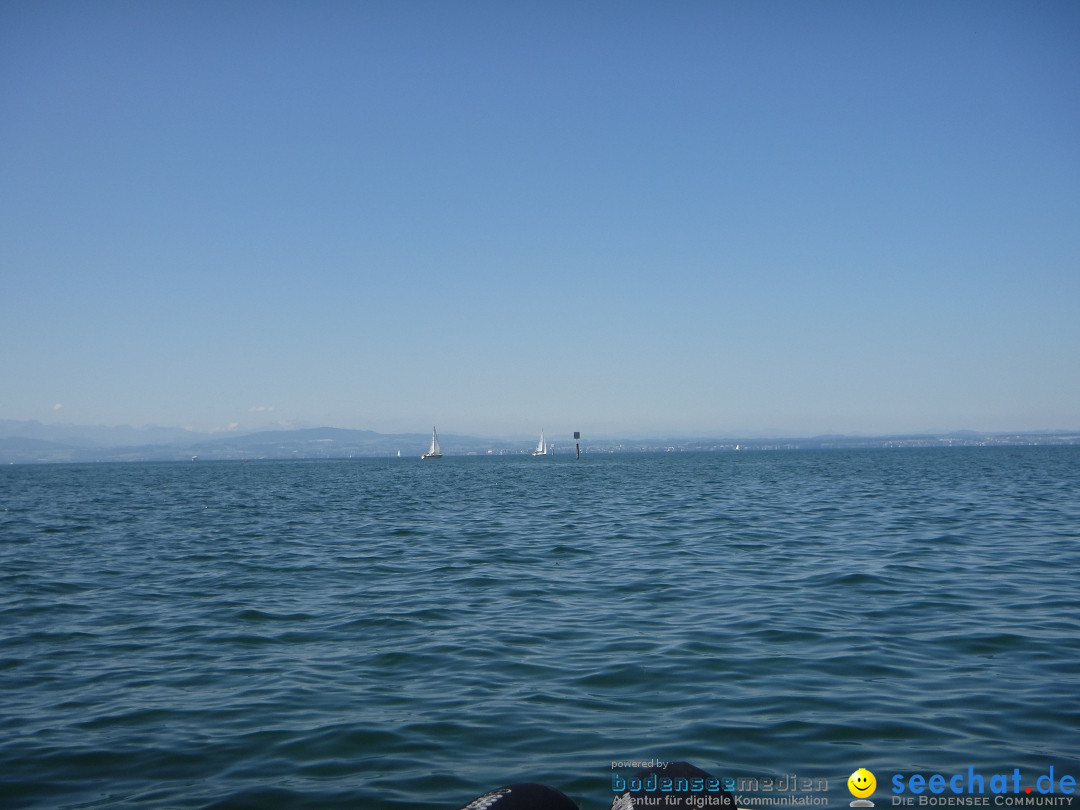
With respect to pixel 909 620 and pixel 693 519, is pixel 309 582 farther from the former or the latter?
pixel 693 519

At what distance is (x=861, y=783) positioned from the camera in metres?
6.33

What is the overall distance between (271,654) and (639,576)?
8.12 metres

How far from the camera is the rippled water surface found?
691cm

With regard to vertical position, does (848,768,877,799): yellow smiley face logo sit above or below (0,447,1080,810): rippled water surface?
above

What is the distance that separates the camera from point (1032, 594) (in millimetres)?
13734

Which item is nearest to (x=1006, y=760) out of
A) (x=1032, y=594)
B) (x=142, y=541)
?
(x=1032, y=594)

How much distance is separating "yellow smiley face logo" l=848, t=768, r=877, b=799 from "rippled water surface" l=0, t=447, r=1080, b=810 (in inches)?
5.6

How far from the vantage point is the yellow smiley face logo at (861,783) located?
20.4 feet

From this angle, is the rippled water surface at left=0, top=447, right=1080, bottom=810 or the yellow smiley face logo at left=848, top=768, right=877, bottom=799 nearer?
the yellow smiley face logo at left=848, top=768, right=877, bottom=799

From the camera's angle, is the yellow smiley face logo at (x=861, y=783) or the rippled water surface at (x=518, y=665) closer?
the yellow smiley face logo at (x=861, y=783)

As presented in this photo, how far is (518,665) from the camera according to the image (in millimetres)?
10062

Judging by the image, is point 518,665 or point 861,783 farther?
point 518,665

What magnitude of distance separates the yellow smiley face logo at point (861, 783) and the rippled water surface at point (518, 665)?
142 millimetres

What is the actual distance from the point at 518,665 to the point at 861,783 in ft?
15.6
